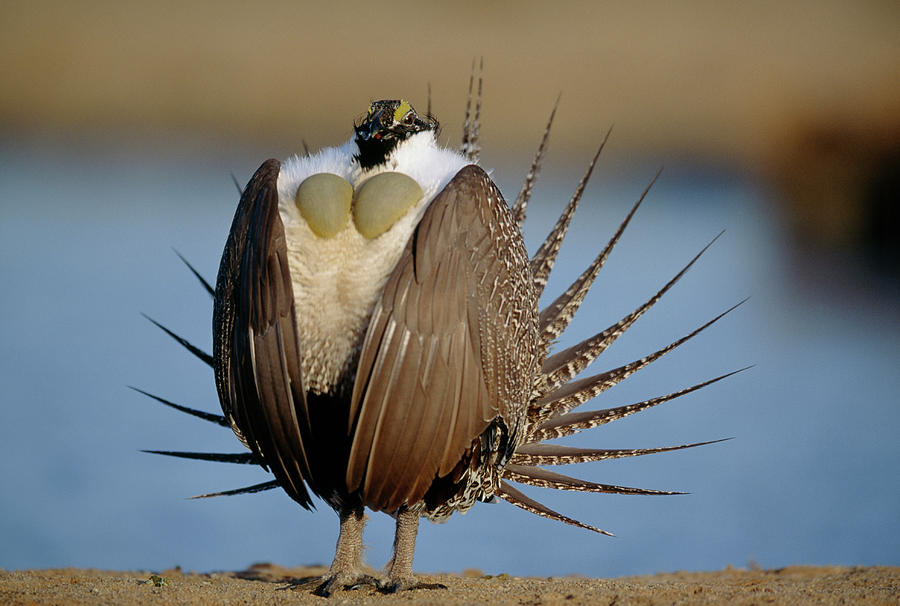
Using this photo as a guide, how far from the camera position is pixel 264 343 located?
2359 mm

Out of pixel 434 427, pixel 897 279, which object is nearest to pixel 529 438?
pixel 434 427

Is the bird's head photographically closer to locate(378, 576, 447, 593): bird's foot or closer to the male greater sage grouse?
the male greater sage grouse

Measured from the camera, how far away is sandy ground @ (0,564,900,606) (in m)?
2.45

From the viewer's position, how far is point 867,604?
2.42m

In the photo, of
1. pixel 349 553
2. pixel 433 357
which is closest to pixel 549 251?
pixel 433 357

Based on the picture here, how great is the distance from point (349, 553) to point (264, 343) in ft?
2.46

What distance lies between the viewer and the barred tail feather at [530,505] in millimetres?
2936

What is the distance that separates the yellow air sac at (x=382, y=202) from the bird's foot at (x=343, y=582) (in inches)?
37.4

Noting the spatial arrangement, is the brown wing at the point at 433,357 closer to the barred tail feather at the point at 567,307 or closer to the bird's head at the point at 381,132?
the bird's head at the point at 381,132

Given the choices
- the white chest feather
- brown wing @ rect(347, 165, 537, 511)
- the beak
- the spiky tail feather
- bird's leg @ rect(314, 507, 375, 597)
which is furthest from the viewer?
the spiky tail feather

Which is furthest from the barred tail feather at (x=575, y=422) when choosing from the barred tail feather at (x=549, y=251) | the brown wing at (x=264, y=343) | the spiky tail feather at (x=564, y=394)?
the brown wing at (x=264, y=343)

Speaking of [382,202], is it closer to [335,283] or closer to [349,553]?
[335,283]

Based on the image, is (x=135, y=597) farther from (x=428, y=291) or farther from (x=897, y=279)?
(x=897, y=279)

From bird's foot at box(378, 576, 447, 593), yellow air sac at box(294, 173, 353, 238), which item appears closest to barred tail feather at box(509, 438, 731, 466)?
bird's foot at box(378, 576, 447, 593)
